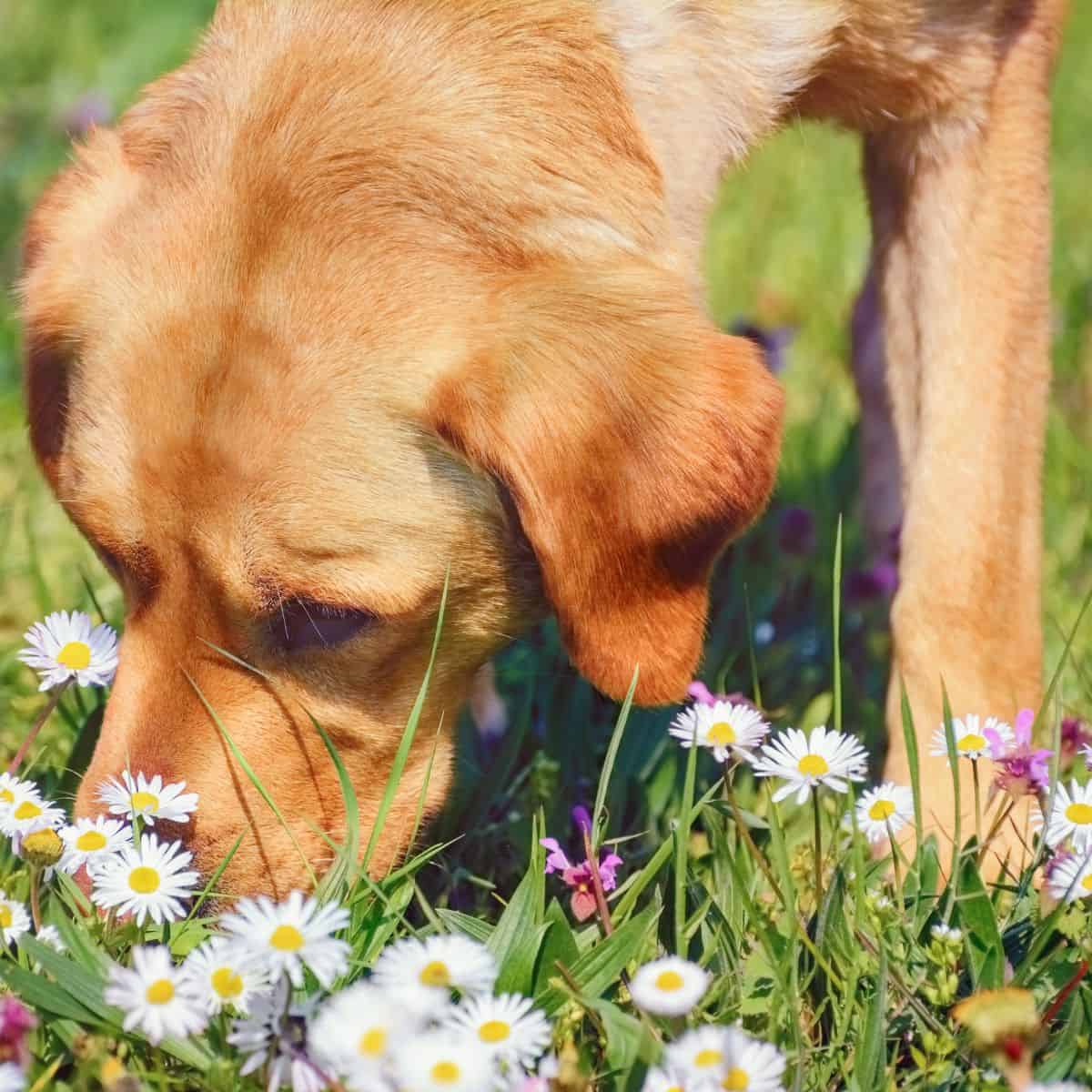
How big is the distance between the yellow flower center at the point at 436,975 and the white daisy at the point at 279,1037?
5.3 inches

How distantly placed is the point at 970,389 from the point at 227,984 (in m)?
1.88

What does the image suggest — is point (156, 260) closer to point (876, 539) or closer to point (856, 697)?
point (856, 697)

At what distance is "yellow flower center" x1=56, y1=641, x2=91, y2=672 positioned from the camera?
2285 millimetres

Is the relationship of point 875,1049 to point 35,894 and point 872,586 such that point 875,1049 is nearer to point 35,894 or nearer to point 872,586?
point 35,894

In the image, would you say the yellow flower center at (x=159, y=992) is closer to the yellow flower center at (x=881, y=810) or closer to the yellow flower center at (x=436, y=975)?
the yellow flower center at (x=436, y=975)

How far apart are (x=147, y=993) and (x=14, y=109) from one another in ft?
15.3

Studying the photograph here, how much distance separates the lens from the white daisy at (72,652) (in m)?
2.27

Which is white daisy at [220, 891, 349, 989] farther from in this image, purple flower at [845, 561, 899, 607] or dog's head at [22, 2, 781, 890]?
purple flower at [845, 561, 899, 607]

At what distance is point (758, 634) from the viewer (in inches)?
129

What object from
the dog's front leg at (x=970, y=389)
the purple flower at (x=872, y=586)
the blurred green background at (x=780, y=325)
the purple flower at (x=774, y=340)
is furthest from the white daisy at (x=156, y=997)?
the purple flower at (x=774, y=340)

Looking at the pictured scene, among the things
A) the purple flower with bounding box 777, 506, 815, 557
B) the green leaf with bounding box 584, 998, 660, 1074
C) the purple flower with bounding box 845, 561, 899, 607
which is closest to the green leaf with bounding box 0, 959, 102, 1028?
the green leaf with bounding box 584, 998, 660, 1074

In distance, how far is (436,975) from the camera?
163 centimetres

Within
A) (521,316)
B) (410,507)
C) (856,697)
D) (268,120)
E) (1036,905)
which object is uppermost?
(268,120)

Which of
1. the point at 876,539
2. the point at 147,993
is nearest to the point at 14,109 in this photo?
the point at 876,539
